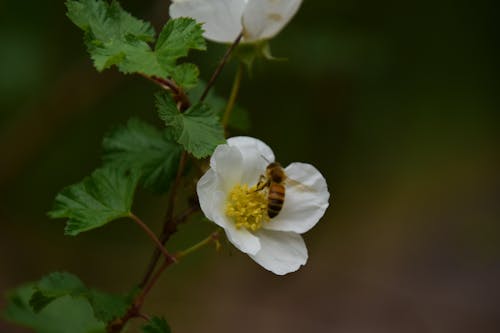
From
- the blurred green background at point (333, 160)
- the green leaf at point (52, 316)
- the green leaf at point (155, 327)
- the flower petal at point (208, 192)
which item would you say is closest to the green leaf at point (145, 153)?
the flower petal at point (208, 192)

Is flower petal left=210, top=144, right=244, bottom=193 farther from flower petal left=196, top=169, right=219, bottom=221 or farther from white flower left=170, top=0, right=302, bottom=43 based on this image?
white flower left=170, top=0, right=302, bottom=43

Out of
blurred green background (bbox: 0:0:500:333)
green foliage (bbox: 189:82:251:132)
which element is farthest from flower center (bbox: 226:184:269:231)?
blurred green background (bbox: 0:0:500:333)

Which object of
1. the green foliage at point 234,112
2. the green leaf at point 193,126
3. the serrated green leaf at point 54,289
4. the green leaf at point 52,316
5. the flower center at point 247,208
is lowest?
the green leaf at point 52,316

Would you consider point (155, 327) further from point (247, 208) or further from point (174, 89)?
point (174, 89)

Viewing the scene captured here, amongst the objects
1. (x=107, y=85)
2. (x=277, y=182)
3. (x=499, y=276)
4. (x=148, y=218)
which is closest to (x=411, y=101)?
(x=499, y=276)

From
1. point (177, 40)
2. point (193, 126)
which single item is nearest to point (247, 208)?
point (193, 126)

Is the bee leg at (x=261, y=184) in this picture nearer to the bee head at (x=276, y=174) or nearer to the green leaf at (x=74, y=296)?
the bee head at (x=276, y=174)
